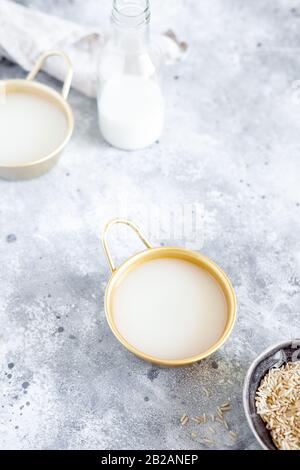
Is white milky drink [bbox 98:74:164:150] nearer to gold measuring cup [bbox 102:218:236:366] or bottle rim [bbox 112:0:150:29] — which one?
bottle rim [bbox 112:0:150:29]

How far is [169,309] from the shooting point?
1400 millimetres

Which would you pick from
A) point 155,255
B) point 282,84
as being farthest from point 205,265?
point 282,84

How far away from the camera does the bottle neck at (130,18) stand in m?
1.62

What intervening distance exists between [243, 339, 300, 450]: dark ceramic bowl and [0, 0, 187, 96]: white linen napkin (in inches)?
36.3

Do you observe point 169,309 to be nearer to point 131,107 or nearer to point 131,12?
point 131,107

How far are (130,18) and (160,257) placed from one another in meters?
0.58

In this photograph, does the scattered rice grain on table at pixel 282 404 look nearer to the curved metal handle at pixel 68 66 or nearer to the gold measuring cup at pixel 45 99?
the gold measuring cup at pixel 45 99

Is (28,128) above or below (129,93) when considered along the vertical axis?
below

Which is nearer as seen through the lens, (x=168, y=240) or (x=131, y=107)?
Result: (x=168, y=240)

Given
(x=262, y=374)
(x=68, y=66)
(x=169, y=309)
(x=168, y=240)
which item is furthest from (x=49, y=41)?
(x=262, y=374)

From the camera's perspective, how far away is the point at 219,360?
144 cm

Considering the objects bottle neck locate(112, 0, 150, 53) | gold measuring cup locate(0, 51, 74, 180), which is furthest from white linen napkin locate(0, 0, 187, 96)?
bottle neck locate(112, 0, 150, 53)
